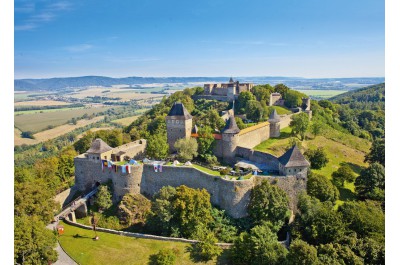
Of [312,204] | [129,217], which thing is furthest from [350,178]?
A: [129,217]

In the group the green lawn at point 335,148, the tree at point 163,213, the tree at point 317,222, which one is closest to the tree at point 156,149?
the tree at point 163,213

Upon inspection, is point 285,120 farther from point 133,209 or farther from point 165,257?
point 165,257

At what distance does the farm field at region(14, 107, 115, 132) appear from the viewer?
384ft

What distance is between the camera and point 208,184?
110 ft

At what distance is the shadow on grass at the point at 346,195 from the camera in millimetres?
36938

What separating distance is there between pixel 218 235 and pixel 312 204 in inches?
381

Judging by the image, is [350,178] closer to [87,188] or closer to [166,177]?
[166,177]

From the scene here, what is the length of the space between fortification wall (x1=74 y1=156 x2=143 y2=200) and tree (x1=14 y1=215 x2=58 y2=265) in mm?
11138

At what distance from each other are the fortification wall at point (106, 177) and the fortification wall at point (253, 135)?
15.4 m

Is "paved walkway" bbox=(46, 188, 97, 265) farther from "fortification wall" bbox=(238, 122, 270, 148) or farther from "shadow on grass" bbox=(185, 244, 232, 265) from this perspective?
"fortification wall" bbox=(238, 122, 270, 148)

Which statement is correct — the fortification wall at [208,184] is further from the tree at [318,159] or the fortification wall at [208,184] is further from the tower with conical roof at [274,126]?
the tower with conical roof at [274,126]

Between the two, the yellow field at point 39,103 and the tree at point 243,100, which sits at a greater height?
the yellow field at point 39,103

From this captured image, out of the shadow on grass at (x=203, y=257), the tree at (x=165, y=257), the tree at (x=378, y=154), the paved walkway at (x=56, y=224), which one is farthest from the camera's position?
the tree at (x=378, y=154)

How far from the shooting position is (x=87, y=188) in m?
39.1
